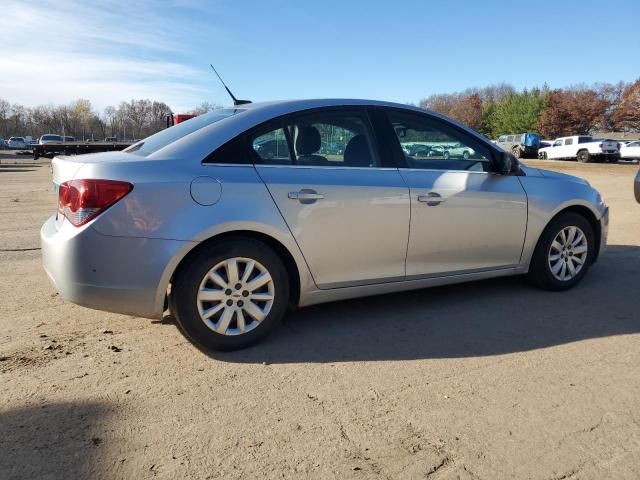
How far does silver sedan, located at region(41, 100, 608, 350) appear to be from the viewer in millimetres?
3146

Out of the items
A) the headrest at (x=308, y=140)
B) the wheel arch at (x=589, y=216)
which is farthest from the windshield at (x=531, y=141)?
the headrest at (x=308, y=140)

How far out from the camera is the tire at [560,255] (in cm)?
465

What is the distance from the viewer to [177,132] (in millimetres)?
3855

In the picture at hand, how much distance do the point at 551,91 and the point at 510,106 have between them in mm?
6873

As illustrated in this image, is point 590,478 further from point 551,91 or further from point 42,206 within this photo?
point 551,91

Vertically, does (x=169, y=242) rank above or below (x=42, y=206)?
above

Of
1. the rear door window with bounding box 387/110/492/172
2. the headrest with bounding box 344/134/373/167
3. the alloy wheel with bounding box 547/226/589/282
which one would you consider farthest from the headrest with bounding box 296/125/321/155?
the alloy wheel with bounding box 547/226/589/282

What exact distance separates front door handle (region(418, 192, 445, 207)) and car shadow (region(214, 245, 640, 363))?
2.95 feet

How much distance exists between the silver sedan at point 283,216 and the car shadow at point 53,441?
739 millimetres

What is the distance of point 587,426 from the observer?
8.48 ft

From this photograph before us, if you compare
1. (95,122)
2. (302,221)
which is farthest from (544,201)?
(95,122)

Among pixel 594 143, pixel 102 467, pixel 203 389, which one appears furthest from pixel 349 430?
pixel 594 143

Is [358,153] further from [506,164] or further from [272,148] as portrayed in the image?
[506,164]

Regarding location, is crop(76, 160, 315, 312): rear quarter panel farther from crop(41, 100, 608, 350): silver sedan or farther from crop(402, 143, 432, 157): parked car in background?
crop(402, 143, 432, 157): parked car in background
